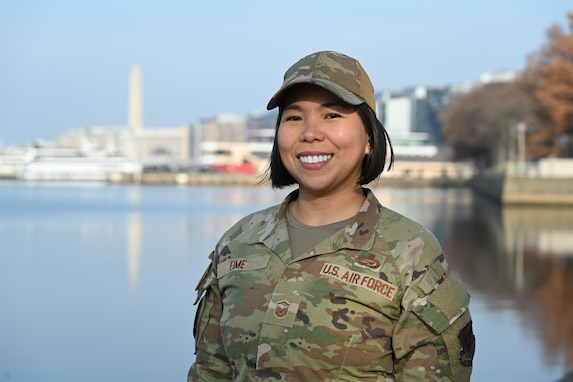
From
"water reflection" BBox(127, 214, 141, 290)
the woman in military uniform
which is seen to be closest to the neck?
the woman in military uniform

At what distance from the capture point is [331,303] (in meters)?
2.17

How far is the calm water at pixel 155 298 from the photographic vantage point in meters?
10.4

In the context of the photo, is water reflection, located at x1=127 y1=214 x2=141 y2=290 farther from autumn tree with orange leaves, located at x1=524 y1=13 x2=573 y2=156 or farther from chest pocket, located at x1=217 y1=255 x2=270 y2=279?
autumn tree with orange leaves, located at x1=524 y1=13 x2=573 y2=156

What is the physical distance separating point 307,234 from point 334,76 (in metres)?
0.35

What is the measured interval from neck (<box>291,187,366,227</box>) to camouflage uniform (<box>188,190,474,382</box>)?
0.07 meters

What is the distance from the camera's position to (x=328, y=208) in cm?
237

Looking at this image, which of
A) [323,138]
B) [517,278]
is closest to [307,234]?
[323,138]

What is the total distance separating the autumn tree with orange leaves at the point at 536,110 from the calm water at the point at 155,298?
2159 centimetres

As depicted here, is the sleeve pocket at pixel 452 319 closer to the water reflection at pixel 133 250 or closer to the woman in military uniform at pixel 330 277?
the woman in military uniform at pixel 330 277

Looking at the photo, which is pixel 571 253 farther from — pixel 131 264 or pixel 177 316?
pixel 177 316

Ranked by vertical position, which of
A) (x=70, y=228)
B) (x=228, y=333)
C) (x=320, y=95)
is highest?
(x=320, y=95)

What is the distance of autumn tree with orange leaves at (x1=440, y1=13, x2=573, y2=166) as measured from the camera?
5509cm

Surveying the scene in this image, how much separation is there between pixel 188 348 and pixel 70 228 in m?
25.3

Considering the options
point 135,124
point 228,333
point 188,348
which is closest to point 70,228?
point 188,348
